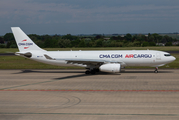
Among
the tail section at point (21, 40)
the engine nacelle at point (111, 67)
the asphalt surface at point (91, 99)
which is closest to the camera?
the asphalt surface at point (91, 99)

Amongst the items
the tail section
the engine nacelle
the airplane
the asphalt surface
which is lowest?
the asphalt surface

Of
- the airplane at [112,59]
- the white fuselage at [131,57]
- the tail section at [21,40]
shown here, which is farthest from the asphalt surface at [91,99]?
the tail section at [21,40]

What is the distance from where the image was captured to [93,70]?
39.2m

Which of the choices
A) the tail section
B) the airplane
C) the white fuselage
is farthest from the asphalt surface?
the tail section

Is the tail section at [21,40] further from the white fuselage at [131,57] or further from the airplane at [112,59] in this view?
the white fuselage at [131,57]

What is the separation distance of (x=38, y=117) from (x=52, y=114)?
112 centimetres

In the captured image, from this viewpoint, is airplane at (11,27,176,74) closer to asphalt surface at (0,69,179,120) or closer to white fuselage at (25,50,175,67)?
white fuselage at (25,50,175,67)

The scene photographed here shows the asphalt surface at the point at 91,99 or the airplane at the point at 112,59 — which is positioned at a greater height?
the airplane at the point at 112,59

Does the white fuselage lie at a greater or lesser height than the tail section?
Answer: lesser

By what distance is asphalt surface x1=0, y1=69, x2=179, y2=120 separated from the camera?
699 inches

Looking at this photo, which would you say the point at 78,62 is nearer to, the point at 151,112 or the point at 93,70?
the point at 93,70

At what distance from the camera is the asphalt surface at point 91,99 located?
1775cm

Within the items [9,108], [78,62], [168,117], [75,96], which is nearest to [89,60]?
[78,62]

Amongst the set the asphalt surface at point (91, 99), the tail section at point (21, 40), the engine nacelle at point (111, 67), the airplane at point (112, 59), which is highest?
the tail section at point (21, 40)
